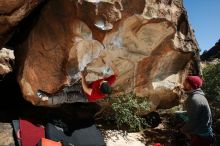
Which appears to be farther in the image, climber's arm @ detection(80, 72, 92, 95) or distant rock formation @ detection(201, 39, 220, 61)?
distant rock formation @ detection(201, 39, 220, 61)

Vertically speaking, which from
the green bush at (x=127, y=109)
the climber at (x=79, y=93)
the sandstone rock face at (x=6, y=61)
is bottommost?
the green bush at (x=127, y=109)

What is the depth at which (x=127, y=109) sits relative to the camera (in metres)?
7.95

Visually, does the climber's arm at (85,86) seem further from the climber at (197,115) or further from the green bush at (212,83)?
the green bush at (212,83)

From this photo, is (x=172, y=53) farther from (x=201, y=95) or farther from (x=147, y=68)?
(x=201, y=95)

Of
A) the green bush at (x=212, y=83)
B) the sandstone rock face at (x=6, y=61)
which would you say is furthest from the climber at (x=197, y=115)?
the green bush at (x=212, y=83)

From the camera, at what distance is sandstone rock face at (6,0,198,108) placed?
6848 millimetres

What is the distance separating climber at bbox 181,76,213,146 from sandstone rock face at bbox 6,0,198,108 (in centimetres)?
210

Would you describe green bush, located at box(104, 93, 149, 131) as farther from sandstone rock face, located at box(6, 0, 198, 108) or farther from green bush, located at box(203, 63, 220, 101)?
green bush, located at box(203, 63, 220, 101)

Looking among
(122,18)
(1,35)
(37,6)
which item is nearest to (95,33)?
(122,18)

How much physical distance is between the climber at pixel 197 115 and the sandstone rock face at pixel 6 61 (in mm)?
4672

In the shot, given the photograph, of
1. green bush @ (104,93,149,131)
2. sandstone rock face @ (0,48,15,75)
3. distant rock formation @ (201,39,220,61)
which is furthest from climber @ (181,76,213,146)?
distant rock formation @ (201,39,220,61)

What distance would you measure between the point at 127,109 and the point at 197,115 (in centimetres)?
262

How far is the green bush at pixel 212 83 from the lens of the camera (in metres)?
10.6

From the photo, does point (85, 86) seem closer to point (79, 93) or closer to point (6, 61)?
point (79, 93)
